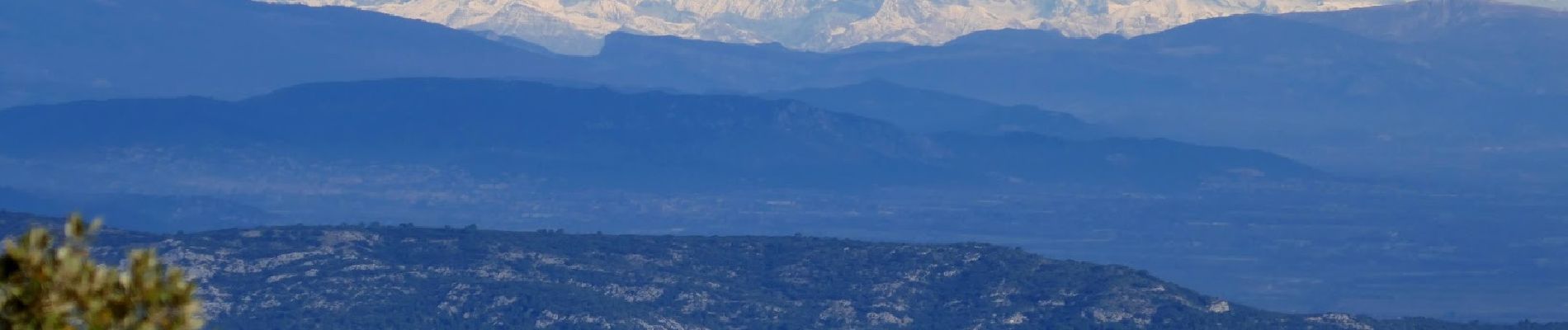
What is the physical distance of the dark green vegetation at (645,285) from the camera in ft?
390

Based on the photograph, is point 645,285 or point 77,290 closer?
point 77,290

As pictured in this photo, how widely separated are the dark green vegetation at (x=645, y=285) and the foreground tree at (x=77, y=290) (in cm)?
9163

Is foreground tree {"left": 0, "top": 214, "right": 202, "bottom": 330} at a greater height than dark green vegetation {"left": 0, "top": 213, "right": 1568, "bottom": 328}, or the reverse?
dark green vegetation {"left": 0, "top": 213, "right": 1568, "bottom": 328}

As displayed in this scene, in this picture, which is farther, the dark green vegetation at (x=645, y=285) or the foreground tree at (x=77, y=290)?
the dark green vegetation at (x=645, y=285)

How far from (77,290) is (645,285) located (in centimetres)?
10729

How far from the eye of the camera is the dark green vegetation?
119 meters

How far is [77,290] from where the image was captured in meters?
22.0

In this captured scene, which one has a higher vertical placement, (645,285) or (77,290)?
(645,285)

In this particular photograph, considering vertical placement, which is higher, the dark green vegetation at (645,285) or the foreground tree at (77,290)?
the dark green vegetation at (645,285)

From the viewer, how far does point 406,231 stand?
469ft

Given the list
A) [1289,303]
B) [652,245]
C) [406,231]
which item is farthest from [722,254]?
[1289,303]

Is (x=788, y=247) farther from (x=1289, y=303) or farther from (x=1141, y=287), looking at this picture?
(x=1289, y=303)

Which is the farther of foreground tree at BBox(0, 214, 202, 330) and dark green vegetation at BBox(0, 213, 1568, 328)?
dark green vegetation at BBox(0, 213, 1568, 328)

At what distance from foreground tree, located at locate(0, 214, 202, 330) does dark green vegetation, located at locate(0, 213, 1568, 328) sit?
9163cm
